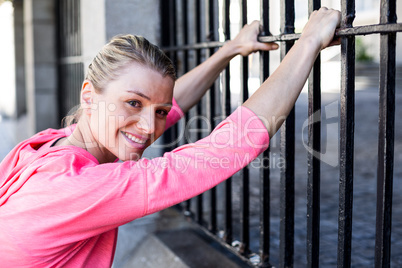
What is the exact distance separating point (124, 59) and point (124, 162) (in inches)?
16.1

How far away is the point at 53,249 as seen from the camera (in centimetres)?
180

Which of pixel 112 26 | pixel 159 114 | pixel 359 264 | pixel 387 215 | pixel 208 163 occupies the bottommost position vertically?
pixel 359 264

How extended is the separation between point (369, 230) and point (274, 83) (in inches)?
107

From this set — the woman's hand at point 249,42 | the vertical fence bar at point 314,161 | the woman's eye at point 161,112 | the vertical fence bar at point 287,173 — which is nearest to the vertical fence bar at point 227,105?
the woman's hand at point 249,42

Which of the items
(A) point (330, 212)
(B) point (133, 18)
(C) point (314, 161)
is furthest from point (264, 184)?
(A) point (330, 212)

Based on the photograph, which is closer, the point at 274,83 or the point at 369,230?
the point at 274,83

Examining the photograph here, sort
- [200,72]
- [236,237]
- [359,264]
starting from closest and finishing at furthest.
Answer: [200,72], [359,264], [236,237]

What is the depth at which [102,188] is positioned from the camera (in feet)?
5.53

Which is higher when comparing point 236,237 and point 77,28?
point 77,28

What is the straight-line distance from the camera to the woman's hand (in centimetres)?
250

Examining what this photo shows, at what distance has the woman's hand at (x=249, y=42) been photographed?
98.4 inches

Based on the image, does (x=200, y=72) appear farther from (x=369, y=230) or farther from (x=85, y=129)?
(x=369, y=230)

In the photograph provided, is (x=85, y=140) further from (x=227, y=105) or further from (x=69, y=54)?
(x=69, y=54)

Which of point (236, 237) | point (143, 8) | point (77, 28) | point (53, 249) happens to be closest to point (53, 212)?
point (53, 249)
